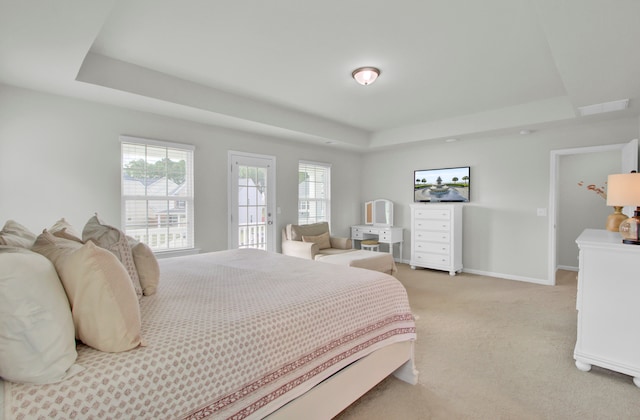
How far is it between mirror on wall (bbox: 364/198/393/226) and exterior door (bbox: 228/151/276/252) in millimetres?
2277

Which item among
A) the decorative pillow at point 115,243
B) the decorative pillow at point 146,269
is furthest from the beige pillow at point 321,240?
the decorative pillow at point 115,243

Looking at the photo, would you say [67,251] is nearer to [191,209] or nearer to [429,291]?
[191,209]

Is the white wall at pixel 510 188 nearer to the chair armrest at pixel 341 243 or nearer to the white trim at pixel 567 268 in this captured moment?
the white trim at pixel 567 268

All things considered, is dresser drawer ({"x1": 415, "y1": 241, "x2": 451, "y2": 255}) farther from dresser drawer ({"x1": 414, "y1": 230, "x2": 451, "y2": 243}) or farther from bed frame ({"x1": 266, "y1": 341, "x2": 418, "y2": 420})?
bed frame ({"x1": 266, "y1": 341, "x2": 418, "y2": 420})

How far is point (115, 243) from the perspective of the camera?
5.65ft

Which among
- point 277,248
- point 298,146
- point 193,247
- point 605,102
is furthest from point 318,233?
point 605,102

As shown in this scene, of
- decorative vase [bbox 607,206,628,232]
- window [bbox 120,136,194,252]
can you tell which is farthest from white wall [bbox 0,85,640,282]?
decorative vase [bbox 607,206,628,232]

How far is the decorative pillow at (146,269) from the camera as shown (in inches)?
70.3

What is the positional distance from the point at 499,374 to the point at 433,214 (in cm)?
335

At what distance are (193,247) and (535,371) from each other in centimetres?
385

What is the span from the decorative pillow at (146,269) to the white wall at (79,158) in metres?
2.11

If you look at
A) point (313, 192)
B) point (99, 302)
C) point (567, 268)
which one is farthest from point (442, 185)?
point (99, 302)

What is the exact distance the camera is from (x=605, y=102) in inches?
132

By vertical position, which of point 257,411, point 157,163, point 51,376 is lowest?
point 257,411
